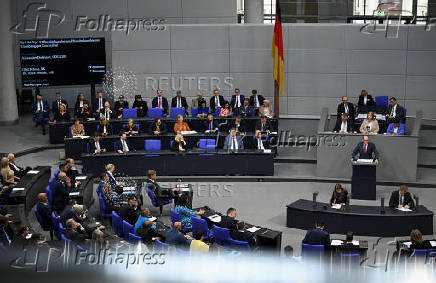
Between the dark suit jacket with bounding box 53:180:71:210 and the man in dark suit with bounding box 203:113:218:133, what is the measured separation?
531cm

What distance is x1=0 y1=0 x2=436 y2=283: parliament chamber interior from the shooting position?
9.91 meters

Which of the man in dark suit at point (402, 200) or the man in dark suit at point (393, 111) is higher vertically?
the man in dark suit at point (393, 111)

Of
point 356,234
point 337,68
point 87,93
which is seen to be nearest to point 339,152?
point 356,234

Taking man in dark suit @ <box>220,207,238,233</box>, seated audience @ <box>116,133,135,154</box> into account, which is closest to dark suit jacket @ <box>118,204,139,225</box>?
man in dark suit @ <box>220,207,238,233</box>

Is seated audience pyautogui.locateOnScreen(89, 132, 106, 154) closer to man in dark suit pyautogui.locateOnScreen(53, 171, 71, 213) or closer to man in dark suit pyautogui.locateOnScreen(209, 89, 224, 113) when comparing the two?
man in dark suit pyautogui.locateOnScreen(53, 171, 71, 213)

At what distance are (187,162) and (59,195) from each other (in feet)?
13.5

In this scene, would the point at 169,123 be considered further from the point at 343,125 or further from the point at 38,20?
the point at 38,20

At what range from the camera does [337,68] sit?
1891cm

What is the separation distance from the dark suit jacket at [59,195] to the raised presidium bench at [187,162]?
3.14 meters

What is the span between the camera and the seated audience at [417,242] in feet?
26.8

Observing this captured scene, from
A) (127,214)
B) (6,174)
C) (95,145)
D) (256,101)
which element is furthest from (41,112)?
(127,214)

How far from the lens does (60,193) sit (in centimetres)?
1093

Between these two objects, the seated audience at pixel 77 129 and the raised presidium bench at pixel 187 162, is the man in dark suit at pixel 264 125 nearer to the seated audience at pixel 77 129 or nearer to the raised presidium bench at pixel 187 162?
the raised presidium bench at pixel 187 162

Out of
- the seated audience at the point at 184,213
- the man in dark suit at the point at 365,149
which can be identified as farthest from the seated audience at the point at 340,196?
the seated audience at the point at 184,213
